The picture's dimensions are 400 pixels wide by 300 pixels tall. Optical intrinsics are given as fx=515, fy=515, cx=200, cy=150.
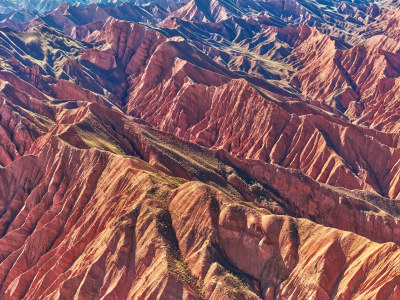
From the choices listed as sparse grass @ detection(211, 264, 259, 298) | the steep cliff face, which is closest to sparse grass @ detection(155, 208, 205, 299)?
the steep cliff face

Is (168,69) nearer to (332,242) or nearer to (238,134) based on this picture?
(238,134)

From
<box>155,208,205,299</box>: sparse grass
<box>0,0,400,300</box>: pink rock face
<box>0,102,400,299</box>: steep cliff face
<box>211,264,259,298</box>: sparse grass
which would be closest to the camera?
<box>211,264,259,298</box>: sparse grass

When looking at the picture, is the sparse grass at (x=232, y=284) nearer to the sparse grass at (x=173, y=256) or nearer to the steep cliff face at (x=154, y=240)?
the steep cliff face at (x=154, y=240)

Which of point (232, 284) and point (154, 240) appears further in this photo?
point (154, 240)

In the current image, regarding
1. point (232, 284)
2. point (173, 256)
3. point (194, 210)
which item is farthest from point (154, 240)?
point (232, 284)

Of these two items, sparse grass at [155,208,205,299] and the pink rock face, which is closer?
sparse grass at [155,208,205,299]

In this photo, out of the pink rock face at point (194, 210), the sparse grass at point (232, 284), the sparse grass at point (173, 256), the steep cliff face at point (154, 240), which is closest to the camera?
the sparse grass at point (232, 284)

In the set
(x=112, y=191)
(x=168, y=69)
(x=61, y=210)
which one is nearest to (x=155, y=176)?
(x=112, y=191)

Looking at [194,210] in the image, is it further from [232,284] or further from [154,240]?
[232,284]

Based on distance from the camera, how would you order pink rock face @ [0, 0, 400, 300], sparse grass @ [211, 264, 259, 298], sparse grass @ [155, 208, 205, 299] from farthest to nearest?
pink rock face @ [0, 0, 400, 300], sparse grass @ [155, 208, 205, 299], sparse grass @ [211, 264, 259, 298]

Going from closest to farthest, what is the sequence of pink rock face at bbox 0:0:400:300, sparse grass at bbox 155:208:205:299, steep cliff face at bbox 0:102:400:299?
1. steep cliff face at bbox 0:102:400:299
2. sparse grass at bbox 155:208:205:299
3. pink rock face at bbox 0:0:400:300

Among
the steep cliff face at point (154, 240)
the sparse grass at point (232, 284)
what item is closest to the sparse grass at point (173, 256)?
the steep cliff face at point (154, 240)

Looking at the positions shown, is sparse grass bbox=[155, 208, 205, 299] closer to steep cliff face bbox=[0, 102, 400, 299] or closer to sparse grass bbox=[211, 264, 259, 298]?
→ steep cliff face bbox=[0, 102, 400, 299]
